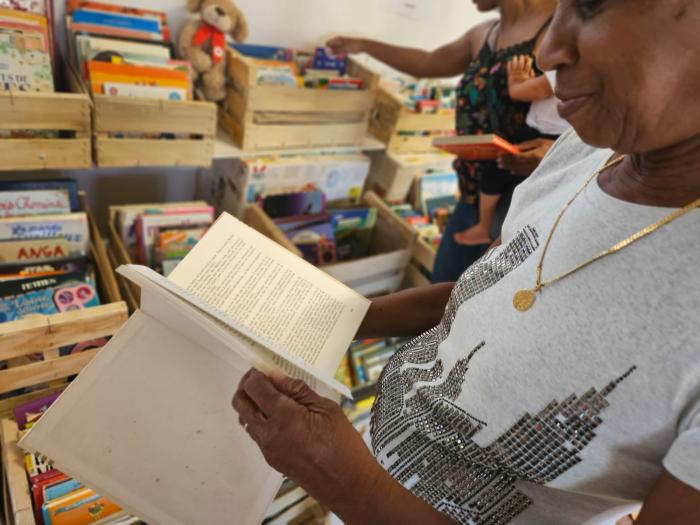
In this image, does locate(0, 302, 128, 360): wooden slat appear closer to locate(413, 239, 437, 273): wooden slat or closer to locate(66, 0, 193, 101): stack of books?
locate(66, 0, 193, 101): stack of books

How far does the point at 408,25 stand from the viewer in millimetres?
1975

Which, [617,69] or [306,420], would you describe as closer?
[617,69]

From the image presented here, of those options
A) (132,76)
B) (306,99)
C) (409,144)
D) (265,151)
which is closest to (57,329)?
(132,76)

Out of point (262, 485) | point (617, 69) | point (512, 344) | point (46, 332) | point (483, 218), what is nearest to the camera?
point (617, 69)

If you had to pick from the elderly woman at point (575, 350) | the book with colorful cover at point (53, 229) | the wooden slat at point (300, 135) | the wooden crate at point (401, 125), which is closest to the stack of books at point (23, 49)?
the book with colorful cover at point (53, 229)

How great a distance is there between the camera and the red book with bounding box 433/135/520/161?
1062 millimetres

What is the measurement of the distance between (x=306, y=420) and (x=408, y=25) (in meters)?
1.89

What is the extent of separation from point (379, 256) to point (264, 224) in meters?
0.46

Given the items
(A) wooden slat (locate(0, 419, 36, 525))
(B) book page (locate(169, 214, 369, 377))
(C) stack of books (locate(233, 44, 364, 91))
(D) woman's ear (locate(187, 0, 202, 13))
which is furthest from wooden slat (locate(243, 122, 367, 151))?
(A) wooden slat (locate(0, 419, 36, 525))

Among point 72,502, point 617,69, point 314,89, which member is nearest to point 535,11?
point 314,89

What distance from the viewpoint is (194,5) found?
140cm

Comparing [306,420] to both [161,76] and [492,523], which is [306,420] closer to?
[492,523]

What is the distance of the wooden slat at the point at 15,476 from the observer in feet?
3.02

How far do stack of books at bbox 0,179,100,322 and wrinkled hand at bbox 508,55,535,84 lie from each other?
1.17 metres
